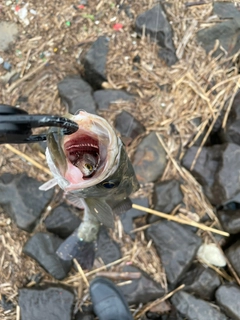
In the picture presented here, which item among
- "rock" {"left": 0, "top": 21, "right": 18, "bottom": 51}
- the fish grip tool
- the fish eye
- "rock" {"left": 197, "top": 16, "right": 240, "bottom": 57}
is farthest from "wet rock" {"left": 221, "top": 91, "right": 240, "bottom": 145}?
the fish grip tool

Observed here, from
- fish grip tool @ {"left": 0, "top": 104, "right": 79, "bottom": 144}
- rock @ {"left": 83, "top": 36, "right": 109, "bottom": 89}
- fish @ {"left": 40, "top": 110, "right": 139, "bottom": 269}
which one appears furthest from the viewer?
rock @ {"left": 83, "top": 36, "right": 109, "bottom": 89}

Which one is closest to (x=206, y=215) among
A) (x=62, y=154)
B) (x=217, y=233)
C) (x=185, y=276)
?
(x=217, y=233)

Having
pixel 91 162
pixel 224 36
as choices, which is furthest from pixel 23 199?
pixel 224 36

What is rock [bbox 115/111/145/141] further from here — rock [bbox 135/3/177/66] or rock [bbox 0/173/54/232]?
rock [bbox 0/173/54/232]

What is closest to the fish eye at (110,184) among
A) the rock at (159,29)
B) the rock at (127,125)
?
the rock at (127,125)

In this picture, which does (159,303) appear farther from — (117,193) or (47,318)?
(117,193)

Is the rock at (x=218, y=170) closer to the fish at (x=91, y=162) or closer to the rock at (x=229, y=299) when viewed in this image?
the rock at (x=229, y=299)

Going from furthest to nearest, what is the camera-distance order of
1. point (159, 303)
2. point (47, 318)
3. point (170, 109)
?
1. point (170, 109)
2. point (159, 303)
3. point (47, 318)
